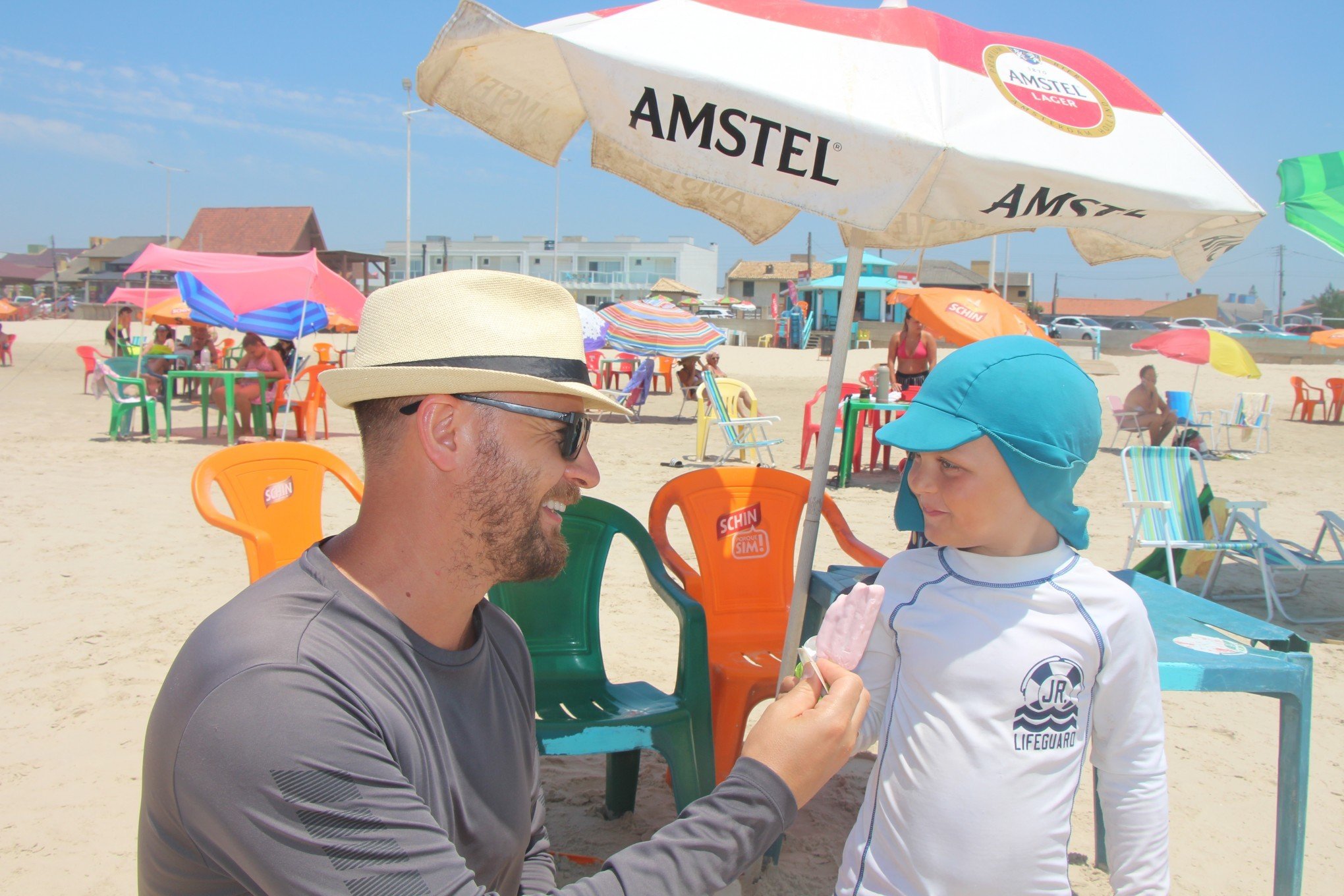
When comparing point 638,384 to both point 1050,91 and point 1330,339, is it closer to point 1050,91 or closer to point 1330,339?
point 1050,91

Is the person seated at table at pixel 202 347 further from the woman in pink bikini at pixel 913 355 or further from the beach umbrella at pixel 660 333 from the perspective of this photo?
the woman in pink bikini at pixel 913 355

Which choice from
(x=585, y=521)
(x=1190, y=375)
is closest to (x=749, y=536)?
(x=585, y=521)

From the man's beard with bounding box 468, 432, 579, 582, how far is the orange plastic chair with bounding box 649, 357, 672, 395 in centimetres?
1948

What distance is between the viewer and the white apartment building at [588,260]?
273 feet

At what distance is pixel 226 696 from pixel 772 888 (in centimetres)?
224

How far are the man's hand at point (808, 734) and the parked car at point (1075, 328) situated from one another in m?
39.3

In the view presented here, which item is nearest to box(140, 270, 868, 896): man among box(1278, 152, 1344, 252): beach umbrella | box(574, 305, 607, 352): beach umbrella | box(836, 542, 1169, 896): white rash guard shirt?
box(836, 542, 1169, 896): white rash guard shirt

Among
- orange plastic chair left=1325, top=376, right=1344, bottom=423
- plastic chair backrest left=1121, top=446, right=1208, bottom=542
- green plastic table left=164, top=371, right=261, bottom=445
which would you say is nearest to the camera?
plastic chair backrest left=1121, top=446, right=1208, bottom=542

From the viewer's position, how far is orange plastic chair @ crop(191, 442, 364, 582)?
11.0 feet

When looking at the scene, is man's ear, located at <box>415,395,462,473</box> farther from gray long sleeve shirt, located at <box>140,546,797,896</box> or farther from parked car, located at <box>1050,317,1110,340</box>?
parked car, located at <box>1050,317,1110,340</box>

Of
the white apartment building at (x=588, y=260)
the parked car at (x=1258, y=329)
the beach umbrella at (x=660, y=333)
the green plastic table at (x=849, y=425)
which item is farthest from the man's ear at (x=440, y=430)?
the white apartment building at (x=588, y=260)

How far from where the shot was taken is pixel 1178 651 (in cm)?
246

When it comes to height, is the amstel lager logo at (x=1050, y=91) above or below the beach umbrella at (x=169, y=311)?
above

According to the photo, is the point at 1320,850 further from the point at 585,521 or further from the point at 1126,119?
the point at 585,521
